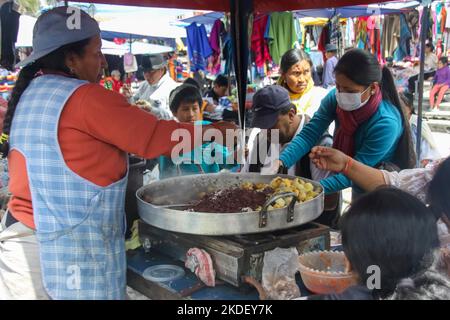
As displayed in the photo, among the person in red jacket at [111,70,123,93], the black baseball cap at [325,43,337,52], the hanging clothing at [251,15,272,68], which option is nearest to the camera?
the hanging clothing at [251,15,272,68]

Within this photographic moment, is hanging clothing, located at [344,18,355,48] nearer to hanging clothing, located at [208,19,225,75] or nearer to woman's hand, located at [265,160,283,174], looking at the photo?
hanging clothing, located at [208,19,225,75]

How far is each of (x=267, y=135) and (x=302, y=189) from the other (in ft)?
3.39

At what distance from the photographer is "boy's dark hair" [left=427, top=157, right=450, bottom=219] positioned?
5.89ft

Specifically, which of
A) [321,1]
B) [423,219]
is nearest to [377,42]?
[321,1]

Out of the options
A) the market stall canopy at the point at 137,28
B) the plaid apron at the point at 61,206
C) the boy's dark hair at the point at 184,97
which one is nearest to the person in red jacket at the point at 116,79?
the market stall canopy at the point at 137,28

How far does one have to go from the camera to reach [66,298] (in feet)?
5.57

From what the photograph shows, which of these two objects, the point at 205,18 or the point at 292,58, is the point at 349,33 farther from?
the point at 292,58

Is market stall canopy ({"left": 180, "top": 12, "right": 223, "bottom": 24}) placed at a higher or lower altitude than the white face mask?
higher

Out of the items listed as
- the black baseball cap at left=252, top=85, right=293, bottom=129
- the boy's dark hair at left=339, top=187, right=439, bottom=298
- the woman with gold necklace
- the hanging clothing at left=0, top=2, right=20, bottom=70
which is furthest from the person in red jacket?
the boy's dark hair at left=339, top=187, right=439, bottom=298

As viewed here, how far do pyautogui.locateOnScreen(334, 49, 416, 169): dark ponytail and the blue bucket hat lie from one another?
57.0 inches

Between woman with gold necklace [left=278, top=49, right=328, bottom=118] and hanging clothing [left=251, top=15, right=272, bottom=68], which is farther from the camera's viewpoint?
hanging clothing [left=251, top=15, right=272, bottom=68]

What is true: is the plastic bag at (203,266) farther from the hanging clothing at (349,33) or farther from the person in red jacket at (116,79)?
the hanging clothing at (349,33)

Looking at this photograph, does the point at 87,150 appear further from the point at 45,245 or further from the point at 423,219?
the point at 423,219

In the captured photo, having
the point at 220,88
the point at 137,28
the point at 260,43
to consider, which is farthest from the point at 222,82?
the point at 137,28
